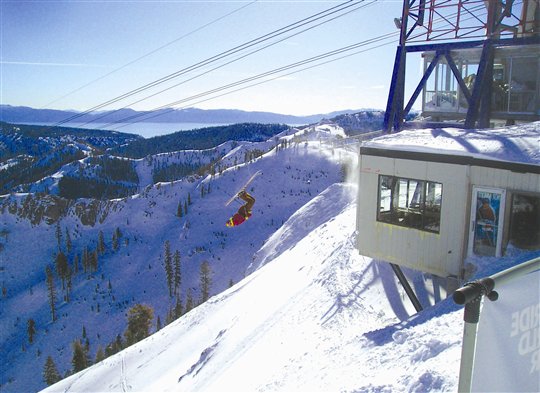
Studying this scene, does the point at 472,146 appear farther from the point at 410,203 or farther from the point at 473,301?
the point at 473,301

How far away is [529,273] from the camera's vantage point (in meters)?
2.94

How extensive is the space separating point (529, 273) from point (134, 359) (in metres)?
27.1

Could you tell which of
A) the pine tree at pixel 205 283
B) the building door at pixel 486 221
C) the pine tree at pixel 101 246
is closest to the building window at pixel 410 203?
the building door at pixel 486 221

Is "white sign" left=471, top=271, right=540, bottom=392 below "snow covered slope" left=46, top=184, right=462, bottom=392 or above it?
above

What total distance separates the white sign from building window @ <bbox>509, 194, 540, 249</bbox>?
23.3ft

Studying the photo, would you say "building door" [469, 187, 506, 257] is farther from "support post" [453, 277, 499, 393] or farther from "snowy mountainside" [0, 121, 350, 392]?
"snowy mountainside" [0, 121, 350, 392]

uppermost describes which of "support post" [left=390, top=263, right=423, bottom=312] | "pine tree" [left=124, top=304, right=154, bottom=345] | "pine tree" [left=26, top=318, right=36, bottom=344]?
"support post" [left=390, top=263, right=423, bottom=312]

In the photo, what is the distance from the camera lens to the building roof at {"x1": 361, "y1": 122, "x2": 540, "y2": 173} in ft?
30.4

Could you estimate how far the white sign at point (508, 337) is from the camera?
2854mm

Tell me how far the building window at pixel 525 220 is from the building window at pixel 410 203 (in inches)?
65.4

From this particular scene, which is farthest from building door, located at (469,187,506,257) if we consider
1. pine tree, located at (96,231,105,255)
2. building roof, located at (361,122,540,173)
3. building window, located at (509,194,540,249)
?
pine tree, located at (96,231,105,255)

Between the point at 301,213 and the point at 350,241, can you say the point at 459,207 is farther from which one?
the point at 301,213

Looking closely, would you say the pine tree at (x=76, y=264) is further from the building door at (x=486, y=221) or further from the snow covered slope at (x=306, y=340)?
the building door at (x=486, y=221)

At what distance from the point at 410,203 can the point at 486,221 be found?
1.91 meters
